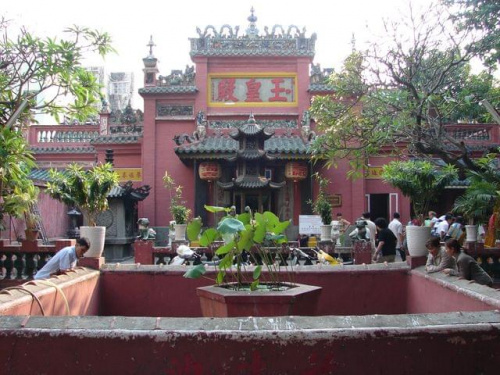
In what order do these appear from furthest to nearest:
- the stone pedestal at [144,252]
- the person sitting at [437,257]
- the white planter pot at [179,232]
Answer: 1. the white planter pot at [179,232]
2. the stone pedestal at [144,252]
3. the person sitting at [437,257]

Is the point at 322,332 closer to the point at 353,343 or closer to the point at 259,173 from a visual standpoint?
the point at 353,343

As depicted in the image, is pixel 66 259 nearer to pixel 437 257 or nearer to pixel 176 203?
pixel 437 257

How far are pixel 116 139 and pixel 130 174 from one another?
1.52 metres

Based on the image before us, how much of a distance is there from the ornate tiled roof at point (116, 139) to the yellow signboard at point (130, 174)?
1.14 meters

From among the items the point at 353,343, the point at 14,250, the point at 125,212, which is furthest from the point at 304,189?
the point at 353,343

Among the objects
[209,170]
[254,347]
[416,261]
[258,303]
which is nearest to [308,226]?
[209,170]

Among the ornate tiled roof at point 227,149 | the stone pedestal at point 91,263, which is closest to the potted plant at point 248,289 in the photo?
the stone pedestal at point 91,263

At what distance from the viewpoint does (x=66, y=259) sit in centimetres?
627

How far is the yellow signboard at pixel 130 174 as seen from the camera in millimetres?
20812

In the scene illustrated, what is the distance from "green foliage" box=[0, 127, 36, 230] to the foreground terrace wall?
19.2ft

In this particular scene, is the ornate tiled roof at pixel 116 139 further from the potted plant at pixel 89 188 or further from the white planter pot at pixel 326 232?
the potted plant at pixel 89 188

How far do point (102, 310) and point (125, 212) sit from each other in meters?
12.1

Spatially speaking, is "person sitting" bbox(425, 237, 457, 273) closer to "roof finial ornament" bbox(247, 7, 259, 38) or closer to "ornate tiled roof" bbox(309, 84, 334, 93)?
"ornate tiled roof" bbox(309, 84, 334, 93)

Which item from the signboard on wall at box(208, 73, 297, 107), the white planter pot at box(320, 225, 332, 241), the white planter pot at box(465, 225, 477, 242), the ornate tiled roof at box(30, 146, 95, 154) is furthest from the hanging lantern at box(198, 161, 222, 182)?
the white planter pot at box(465, 225, 477, 242)
